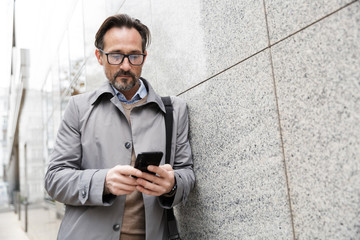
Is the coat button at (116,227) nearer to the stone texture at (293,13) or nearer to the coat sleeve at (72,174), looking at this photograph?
the coat sleeve at (72,174)

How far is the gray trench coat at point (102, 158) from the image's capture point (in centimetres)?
177

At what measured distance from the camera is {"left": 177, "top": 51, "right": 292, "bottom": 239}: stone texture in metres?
1.43

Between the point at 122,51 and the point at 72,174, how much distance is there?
0.82m

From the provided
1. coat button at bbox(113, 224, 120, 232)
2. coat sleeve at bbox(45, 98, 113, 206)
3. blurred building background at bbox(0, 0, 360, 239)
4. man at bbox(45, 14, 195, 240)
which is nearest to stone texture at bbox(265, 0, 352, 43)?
blurred building background at bbox(0, 0, 360, 239)

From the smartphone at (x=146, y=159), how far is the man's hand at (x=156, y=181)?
0.09ft

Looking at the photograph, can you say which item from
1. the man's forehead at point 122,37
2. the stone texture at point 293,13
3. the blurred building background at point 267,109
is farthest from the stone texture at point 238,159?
the man's forehead at point 122,37

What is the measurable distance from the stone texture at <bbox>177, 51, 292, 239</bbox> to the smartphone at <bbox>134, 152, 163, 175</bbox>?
450 mm

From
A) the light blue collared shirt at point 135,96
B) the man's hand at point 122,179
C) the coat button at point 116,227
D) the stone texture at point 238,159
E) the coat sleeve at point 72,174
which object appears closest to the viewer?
the stone texture at point 238,159

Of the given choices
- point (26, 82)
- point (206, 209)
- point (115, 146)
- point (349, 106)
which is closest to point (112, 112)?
point (115, 146)

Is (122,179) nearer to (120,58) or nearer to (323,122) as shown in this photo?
(120,58)

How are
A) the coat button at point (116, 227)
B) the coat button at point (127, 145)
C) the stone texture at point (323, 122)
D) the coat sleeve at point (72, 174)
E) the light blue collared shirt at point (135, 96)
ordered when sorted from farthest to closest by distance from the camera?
the light blue collared shirt at point (135, 96) → the coat button at point (127, 145) → the coat button at point (116, 227) → the coat sleeve at point (72, 174) → the stone texture at point (323, 122)

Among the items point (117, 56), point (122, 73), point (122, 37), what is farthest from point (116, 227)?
point (122, 37)

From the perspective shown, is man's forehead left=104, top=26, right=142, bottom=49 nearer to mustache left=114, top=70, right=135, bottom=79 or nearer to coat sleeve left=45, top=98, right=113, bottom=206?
mustache left=114, top=70, right=135, bottom=79

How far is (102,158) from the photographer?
191 centimetres
